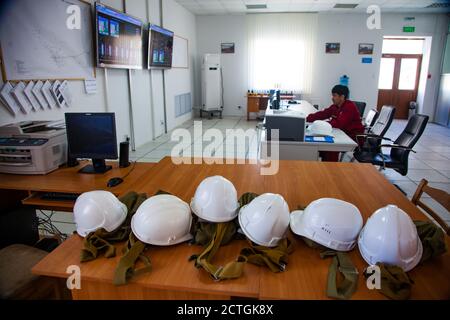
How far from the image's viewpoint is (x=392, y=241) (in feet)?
3.87

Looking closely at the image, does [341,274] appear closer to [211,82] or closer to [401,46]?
[211,82]

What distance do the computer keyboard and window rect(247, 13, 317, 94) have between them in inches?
320

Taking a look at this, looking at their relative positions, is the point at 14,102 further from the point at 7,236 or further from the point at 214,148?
the point at 214,148

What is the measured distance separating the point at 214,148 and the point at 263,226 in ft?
15.6

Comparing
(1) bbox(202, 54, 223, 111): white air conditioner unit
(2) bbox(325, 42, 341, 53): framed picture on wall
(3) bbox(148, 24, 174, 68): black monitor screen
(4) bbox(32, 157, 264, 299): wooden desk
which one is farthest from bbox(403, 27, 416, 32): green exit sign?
(4) bbox(32, 157, 264, 299): wooden desk

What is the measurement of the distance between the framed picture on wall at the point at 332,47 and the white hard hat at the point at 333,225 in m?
8.96

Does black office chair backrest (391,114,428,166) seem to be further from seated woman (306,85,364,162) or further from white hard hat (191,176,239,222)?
white hard hat (191,176,239,222)

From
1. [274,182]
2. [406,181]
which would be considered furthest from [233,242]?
[406,181]

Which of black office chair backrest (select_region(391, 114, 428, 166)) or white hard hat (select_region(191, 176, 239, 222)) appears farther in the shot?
black office chair backrest (select_region(391, 114, 428, 166))

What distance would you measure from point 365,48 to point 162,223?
9640 millimetres

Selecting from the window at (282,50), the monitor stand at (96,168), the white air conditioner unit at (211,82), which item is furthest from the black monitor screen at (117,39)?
the window at (282,50)

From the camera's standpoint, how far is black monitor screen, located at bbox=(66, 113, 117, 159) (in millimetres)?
2359

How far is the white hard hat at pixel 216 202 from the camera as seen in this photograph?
142 cm

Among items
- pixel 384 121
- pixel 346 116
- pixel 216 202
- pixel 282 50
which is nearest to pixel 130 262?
pixel 216 202
